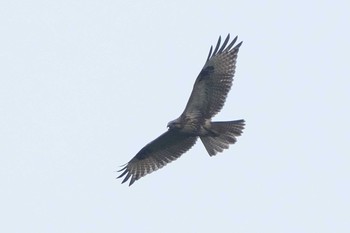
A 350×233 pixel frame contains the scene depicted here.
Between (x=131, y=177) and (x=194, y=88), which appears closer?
(x=194, y=88)

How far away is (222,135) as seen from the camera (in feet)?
58.2

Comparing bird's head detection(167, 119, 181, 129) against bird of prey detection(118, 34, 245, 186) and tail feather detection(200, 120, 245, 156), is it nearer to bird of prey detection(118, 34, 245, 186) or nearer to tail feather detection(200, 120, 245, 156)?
bird of prey detection(118, 34, 245, 186)

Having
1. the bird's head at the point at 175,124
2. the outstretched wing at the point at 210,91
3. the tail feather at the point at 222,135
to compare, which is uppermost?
the outstretched wing at the point at 210,91

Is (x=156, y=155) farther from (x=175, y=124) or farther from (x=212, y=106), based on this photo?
(x=212, y=106)

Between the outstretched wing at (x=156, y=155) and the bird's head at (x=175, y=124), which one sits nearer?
the bird's head at (x=175, y=124)

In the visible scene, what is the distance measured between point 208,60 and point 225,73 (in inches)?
17.6

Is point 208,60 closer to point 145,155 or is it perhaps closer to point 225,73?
point 225,73

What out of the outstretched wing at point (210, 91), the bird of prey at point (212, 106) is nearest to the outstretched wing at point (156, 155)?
the bird of prey at point (212, 106)

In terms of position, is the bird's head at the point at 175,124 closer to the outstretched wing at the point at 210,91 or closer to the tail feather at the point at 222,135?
the outstretched wing at the point at 210,91

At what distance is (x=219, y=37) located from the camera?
59.1 feet

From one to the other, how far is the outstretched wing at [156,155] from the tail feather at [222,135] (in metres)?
0.66

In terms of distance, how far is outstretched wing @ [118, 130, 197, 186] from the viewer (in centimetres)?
1850

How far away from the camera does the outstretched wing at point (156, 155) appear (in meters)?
18.5

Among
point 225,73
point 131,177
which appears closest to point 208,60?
point 225,73
